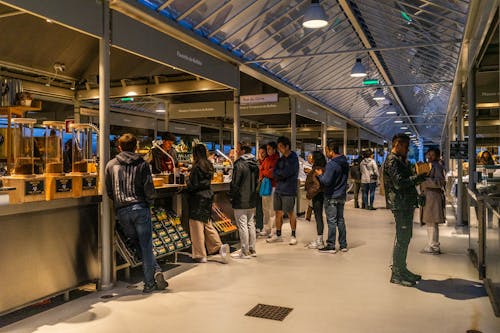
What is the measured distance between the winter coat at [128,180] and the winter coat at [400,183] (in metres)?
2.50

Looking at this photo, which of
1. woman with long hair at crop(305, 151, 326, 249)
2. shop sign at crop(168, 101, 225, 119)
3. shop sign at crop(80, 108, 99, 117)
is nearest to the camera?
woman with long hair at crop(305, 151, 326, 249)

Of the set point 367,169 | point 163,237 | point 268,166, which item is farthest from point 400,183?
point 367,169

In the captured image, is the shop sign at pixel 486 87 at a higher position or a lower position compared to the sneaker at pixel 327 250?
higher

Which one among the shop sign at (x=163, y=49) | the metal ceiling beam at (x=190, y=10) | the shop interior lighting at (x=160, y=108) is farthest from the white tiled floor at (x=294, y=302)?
the shop interior lighting at (x=160, y=108)

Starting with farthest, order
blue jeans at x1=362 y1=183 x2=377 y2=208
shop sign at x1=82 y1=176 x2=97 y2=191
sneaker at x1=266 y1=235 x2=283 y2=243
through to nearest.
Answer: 1. blue jeans at x1=362 y1=183 x2=377 y2=208
2. sneaker at x1=266 y1=235 x2=283 y2=243
3. shop sign at x1=82 y1=176 x2=97 y2=191

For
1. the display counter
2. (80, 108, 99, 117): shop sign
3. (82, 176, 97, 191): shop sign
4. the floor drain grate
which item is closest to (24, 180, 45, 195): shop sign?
A: the display counter

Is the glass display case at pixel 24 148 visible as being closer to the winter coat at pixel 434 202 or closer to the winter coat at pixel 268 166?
the winter coat at pixel 268 166

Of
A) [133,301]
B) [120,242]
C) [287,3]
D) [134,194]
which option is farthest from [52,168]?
[287,3]

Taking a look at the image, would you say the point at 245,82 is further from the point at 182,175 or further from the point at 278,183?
the point at 182,175

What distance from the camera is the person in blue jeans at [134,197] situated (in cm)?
467

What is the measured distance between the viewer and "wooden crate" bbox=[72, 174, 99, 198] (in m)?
4.62

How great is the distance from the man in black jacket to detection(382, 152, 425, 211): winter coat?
1.88 metres

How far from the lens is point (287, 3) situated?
25.3ft

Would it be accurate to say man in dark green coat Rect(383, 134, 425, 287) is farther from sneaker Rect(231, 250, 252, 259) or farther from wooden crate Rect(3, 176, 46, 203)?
wooden crate Rect(3, 176, 46, 203)
